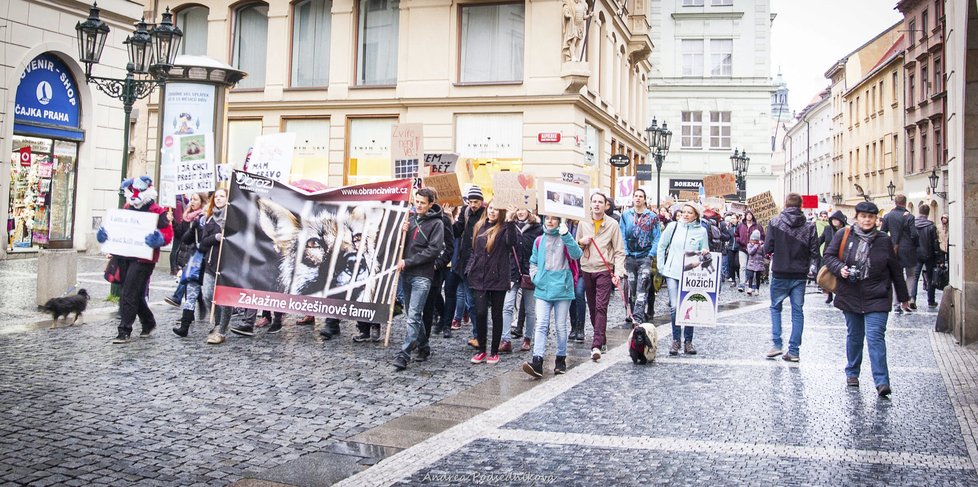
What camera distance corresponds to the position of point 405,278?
30.5ft

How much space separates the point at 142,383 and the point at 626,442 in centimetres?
451

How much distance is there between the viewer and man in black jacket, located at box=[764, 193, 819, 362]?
9766 mm

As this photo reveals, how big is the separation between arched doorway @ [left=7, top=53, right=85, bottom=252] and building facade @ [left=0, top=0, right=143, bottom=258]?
22mm

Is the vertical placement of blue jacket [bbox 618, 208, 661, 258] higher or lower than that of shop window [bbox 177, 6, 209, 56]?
lower

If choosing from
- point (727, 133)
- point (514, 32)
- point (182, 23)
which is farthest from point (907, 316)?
point (727, 133)

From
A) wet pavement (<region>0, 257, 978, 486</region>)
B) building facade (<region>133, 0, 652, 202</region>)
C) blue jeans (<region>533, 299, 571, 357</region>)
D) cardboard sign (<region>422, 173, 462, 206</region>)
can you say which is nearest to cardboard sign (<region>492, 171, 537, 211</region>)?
blue jeans (<region>533, 299, 571, 357</region>)

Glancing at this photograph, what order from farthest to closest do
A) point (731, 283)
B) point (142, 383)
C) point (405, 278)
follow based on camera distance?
point (731, 283) → point (405, 278) → point (142, 383)

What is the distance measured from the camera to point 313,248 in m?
10.3

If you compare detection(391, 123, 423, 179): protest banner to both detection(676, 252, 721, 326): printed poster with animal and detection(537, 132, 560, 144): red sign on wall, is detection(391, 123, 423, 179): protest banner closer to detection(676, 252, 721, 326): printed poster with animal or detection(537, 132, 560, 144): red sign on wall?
detection(676, 252, 721, 326): printed poster with animal

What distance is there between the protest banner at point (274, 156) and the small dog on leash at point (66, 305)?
3.00 meters

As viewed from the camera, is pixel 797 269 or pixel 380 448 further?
pixel 797 269

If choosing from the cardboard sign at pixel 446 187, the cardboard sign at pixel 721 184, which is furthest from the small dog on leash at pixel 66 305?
the cardboard sign at pixel 721 184

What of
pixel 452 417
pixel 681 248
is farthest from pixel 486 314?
pixel 452 417

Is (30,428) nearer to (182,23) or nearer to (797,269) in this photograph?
(797,269)
